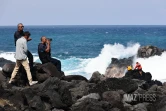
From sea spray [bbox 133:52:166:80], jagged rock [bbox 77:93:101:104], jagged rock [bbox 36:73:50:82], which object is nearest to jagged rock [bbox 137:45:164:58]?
sea spray [bbox 133:52:166:80]

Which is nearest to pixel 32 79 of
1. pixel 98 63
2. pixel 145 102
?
pixel 145 102

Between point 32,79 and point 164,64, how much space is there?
88.8 ft

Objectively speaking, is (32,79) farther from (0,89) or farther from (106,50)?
(106,50)

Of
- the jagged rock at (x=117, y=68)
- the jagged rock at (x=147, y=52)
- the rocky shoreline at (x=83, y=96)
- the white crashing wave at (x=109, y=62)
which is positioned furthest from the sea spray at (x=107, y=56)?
the rocky shoreline at (x=83, y=96)

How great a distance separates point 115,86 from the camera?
42.6 feet

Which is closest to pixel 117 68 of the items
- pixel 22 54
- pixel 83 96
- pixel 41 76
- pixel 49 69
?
pixel 49 69

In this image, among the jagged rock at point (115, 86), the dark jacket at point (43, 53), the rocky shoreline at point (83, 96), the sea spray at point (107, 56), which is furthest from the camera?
the sea spray at point (107, 56)

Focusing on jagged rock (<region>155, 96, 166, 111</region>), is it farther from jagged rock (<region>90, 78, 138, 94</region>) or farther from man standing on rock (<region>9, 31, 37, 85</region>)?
man standing on rock (<region>9, 31, 37, 85</region>)

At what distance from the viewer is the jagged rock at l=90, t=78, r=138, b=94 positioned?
41.9 ft

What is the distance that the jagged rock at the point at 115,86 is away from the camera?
12766 millimetres

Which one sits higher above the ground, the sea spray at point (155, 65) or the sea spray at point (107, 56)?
the sea spray at point (155, 65)

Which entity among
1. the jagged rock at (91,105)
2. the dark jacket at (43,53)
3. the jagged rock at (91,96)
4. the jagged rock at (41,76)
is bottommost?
the jagged rock at (91,105)

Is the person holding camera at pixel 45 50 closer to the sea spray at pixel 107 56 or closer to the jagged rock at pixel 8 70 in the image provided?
the jagged rock at pixel 8 70

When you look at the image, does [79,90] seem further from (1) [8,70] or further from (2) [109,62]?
(2) [109,62]
